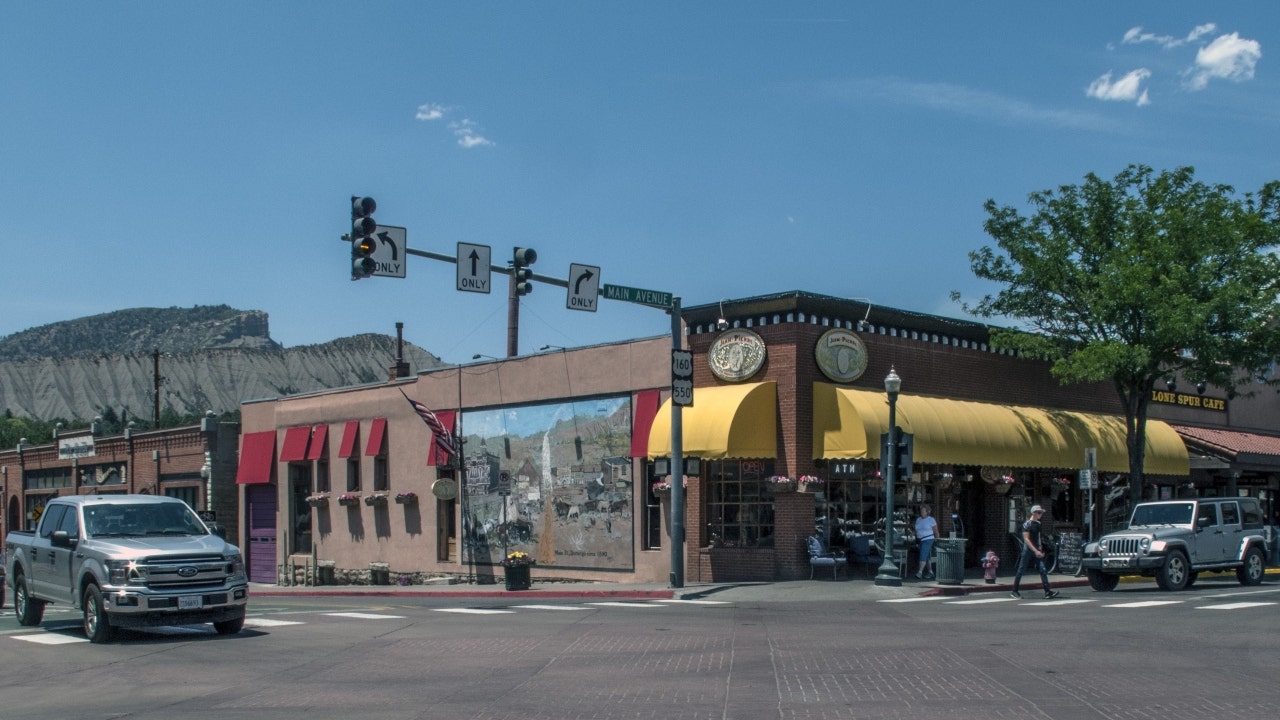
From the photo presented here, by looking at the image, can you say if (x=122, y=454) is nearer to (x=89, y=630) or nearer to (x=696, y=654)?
(x=89, y=630)

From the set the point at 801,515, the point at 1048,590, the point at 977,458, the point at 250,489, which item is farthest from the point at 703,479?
the point at 250,489

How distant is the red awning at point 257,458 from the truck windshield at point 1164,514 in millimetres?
28796

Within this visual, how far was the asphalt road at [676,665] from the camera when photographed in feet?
34.8

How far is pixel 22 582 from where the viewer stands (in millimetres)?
18609

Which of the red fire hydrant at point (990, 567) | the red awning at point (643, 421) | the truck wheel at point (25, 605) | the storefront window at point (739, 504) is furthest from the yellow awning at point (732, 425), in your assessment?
the truck wheel at point (25, 605)

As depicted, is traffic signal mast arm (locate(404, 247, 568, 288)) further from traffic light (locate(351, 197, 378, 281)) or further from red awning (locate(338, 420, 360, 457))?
red awning (locate(338, 420, 360, 457))

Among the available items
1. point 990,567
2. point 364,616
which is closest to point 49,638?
point 364,616

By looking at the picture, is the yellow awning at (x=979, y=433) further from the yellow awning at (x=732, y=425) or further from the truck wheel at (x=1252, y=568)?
the truck wheel at (x=1252, y=568)

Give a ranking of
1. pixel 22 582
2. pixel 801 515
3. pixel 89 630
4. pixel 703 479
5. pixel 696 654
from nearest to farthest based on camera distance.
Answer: pixel 696 654 < pixel 89 630 < pixel 22 582 < pixel 801 515 < pixel 703 479

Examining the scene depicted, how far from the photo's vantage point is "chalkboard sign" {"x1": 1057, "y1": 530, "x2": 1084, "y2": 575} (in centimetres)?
2955

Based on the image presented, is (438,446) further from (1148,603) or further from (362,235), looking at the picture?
(1148,603)

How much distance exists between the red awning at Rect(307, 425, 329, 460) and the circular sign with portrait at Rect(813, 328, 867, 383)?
19343mm

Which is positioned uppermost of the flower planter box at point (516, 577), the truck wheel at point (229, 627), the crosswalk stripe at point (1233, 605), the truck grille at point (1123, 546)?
the truck grille at point (1123, 546)

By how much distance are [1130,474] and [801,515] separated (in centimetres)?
1059
